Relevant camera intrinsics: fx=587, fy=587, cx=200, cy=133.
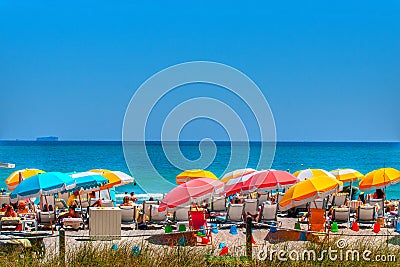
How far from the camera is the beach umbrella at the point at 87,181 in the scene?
16719mm

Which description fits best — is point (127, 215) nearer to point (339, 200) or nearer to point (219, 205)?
point (219, 205)

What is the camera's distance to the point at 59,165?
288ft

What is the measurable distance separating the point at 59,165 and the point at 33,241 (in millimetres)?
79113

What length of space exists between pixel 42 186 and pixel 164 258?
7.22 metres

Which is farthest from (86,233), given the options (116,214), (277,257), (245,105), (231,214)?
(277,257)

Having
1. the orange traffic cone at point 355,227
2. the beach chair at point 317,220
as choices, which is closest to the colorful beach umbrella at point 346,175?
the orange traffic cone at point 355,227

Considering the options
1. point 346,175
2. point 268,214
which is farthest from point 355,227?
point 346,175

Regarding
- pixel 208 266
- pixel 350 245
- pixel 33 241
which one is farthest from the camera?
pixel 33 241

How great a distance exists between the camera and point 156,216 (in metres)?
16.1

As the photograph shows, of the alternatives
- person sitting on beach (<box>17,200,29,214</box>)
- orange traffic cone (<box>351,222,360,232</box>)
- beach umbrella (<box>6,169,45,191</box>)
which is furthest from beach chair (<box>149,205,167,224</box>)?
beach umbrella (<box>6,169,45,191</box>)

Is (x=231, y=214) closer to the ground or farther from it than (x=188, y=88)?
closer to the ground

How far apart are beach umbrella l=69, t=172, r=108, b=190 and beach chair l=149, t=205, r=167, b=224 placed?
2163mm

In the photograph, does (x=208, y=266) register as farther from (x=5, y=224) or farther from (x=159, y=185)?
(x=159, y=185)

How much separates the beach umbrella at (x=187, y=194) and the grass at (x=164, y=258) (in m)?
5.07
